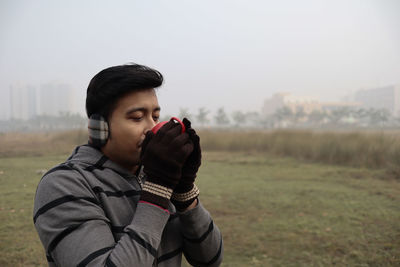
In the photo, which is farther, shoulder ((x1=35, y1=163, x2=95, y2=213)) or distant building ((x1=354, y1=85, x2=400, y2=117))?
distant building ((x1=354, y1=85, x2=400, y2=117))

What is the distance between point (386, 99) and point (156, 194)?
8638cm

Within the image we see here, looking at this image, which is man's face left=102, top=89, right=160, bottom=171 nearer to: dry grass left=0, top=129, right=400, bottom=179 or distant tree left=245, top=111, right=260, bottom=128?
dry grass left=0, top=129, right=400, bottom=179

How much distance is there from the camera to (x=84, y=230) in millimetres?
892

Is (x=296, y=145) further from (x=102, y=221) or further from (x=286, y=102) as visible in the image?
(x=286, y=102)

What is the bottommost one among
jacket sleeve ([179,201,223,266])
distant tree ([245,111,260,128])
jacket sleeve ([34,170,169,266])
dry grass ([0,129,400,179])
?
distant tree ([245,111,260,128])

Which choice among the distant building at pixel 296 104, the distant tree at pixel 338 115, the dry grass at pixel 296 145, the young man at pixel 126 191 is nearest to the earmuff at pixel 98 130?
the young man at pixel 126 191

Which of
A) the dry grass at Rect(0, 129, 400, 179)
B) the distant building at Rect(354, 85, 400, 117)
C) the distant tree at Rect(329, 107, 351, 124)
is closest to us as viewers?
the dry grass at Rect(0, 129, 400, 179)

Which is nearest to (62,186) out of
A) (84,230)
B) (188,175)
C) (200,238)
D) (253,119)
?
(84,230)

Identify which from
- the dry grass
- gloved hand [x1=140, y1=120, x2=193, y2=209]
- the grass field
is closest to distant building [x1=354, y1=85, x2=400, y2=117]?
the dry grass

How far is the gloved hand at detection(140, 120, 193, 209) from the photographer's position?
3.04ft

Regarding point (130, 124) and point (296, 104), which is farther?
point (296, 104)

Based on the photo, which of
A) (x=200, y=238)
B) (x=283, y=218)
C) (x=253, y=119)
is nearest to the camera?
(x=200, y=238)

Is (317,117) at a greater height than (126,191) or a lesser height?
lesser

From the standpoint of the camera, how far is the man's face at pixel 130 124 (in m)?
1.08
